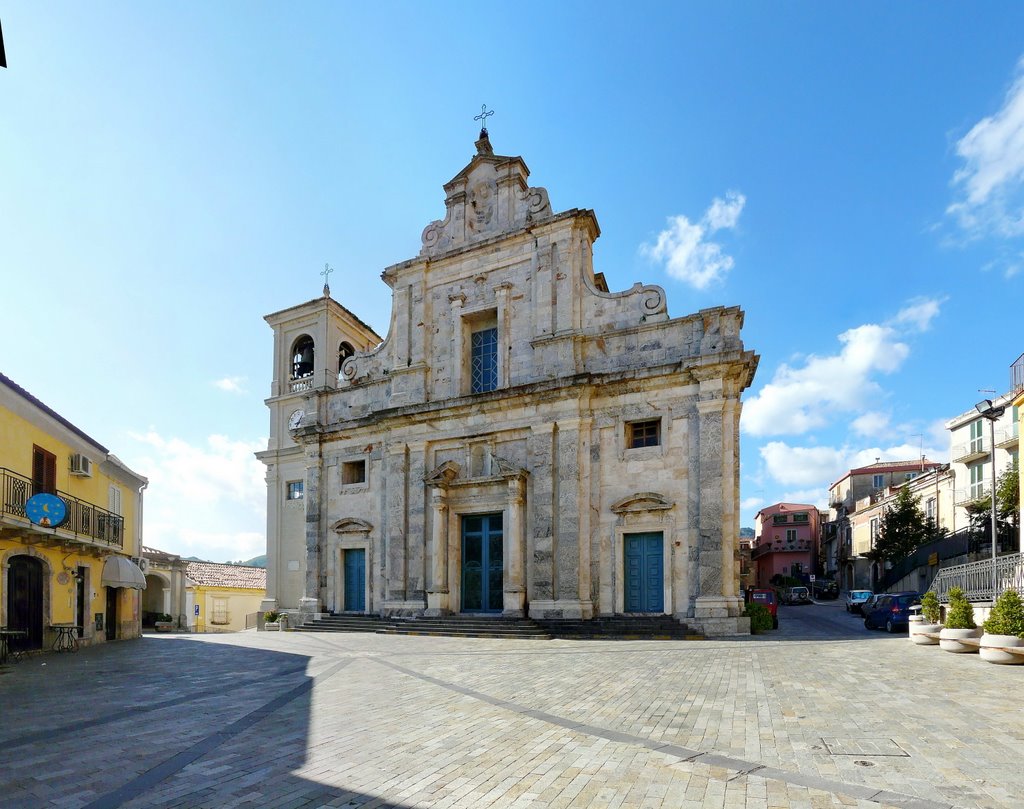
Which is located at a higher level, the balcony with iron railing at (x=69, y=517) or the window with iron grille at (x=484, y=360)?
the window with iron grille at (x=484, y=360)

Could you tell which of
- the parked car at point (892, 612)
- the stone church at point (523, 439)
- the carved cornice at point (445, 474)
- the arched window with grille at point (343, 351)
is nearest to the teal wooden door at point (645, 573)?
the stone church at point (523, 439)

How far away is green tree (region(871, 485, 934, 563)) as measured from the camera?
123ft

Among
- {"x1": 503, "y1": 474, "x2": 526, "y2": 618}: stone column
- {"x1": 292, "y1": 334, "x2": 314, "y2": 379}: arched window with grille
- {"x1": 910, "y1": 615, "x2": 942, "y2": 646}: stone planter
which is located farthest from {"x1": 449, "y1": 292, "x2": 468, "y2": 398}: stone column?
{"x1": 910, "y1": 615, "x2": 942, "y2": 646}: stone planter

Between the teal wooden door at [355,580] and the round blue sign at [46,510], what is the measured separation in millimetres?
9768

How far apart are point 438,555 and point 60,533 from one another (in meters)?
10.4

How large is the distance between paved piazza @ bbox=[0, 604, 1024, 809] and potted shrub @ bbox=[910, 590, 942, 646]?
231 cm

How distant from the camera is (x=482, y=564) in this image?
20812 mm

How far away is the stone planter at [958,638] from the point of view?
40.9 feet

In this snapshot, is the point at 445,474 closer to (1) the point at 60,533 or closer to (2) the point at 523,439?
(2) the point at 523,439

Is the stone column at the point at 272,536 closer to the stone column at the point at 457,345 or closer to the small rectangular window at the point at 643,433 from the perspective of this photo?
the stone column at the point at 457,345

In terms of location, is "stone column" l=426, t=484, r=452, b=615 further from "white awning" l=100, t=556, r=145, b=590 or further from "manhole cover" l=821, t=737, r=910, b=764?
"manhole cover" l=821, t=737, r=910, b=764

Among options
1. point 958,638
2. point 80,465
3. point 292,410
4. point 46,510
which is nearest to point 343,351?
point 292,410

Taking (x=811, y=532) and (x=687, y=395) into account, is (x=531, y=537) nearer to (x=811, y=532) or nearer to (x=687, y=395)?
(x=687, y=395)

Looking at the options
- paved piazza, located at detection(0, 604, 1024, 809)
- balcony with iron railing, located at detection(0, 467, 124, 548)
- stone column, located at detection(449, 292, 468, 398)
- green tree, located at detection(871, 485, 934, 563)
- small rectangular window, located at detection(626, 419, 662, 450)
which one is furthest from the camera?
green tree, located at detection(871, 485, 934, 563)
